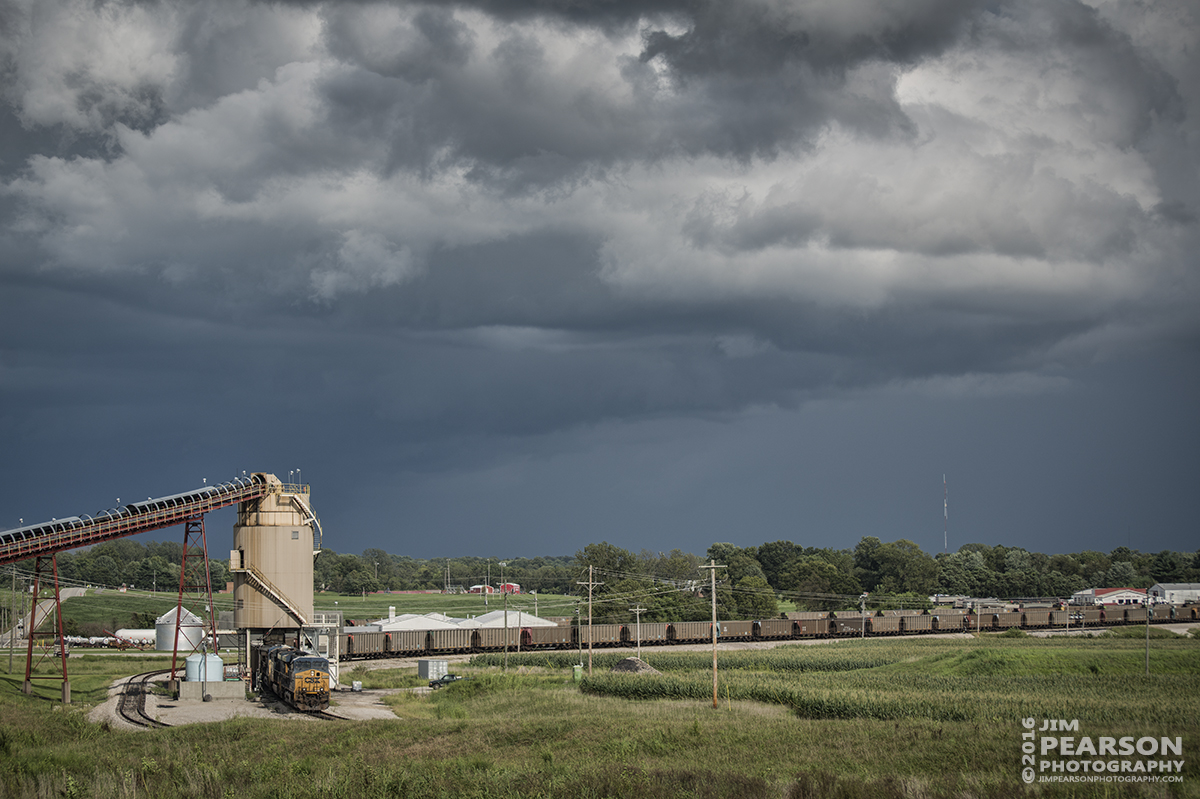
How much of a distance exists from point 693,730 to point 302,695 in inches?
946

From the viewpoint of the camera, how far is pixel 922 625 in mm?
137375

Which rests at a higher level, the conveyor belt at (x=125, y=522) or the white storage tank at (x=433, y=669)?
the conveyor belt at (x=125, y=522)

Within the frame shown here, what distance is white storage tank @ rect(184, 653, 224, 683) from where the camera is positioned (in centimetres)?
6119

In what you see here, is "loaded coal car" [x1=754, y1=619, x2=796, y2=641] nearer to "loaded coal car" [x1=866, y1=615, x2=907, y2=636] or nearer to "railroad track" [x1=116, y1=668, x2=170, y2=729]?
"loaded coal car" [x1=866, y1=615, x2=907, y2=636]

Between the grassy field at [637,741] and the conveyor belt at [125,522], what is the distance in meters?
9.23

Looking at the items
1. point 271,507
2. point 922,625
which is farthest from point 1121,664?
point 271,507

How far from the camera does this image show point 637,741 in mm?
40312

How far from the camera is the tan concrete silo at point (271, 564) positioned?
67062mm

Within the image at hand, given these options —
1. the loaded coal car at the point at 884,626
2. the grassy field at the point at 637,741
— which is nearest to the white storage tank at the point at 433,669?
the grassy field at the point at 637,741

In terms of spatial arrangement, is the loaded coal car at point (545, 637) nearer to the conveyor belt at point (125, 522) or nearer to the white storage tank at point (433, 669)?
the white storage tank at point (433, 669)

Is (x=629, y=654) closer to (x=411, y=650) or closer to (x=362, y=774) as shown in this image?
(x=411, y=650)

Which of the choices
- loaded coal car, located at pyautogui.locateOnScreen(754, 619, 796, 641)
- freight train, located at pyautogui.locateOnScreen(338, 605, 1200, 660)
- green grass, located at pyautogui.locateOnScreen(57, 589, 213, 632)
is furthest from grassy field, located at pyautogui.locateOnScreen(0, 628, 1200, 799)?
green grass, located at pyautogui.locateOnScreen(57, 589, 213, 632)

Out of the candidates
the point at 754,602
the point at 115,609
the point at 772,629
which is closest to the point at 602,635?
the point at 772,629

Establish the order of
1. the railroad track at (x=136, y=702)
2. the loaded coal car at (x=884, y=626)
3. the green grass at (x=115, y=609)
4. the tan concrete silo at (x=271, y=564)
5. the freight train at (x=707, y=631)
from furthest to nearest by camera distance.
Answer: the green grass at (x=115, y=609) < the loaded coal car at (x=884, y=626) < the freight train at (x=707, y=631) < the tan concrete silo at (x=271, y=564) < the railroad track at (x=136, y=702)
